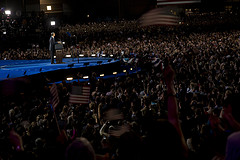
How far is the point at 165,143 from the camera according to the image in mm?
2252

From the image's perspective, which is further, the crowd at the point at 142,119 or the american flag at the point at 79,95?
the american flag at the point at 79,95

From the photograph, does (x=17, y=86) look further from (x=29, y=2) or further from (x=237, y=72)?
(x=29, y=2)

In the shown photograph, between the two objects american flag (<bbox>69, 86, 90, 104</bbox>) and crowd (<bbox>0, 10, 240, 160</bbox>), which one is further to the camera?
american flag (<bbox>69, 86, 90, 104</bbox>)

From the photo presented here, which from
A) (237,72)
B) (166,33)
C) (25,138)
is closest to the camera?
(25,138)

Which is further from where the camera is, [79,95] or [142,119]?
[79,95]

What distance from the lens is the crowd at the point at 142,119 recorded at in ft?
7.80

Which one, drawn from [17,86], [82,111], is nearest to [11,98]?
[17,86]

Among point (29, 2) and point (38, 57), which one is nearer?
point (38, 57)

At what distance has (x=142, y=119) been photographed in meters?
8.05

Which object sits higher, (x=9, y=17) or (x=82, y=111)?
(x=9, y=17)

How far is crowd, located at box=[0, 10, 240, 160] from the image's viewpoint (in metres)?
2.38

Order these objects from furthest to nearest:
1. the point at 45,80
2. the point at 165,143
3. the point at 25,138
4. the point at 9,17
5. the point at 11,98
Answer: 1. the point at 9,17
2. the point at 45,80
3. the point at 11,98
4. the point at 25,138
5. the point at 165,143

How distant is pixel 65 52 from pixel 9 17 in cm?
1384

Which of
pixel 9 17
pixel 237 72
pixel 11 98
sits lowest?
pixel 11 98
